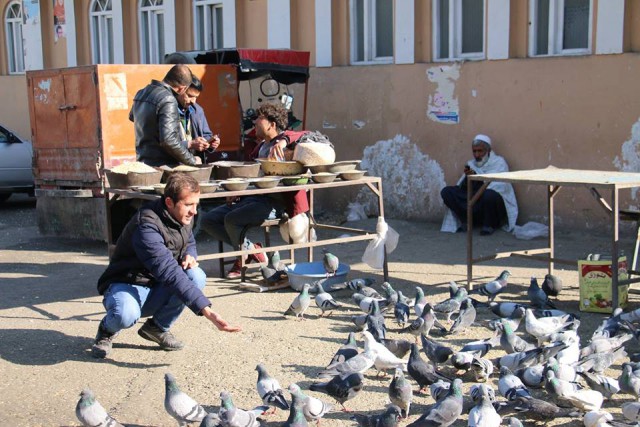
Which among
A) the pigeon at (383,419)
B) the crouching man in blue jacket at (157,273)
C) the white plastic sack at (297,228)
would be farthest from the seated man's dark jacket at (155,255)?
the white plastic sack at (297,228)

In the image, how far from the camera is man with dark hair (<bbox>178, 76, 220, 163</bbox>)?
8070 millimetres

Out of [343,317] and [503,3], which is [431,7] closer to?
[503,3]

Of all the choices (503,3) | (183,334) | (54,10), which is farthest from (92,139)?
(54,10)

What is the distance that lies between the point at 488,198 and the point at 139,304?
6.04 metres

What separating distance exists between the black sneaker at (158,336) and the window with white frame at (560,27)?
6544 mm

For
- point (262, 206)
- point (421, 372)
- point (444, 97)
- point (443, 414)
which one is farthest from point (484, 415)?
point (444, 97)

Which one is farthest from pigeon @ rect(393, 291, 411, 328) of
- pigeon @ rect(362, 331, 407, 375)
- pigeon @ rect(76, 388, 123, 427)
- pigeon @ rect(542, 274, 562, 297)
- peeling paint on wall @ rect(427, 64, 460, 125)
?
peeling paint on wall @ rect(427, 64, 460, 125)

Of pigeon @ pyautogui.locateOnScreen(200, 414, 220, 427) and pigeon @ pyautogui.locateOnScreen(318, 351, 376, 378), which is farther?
pigeon @ pyautogui.locateOnScreen(318, 351, 376, 378)

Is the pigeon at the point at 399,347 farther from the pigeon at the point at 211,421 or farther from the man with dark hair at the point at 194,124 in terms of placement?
the man with dark hair at the point at 194,124

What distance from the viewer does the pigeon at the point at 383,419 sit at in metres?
4.60

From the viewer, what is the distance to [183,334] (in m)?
6.78

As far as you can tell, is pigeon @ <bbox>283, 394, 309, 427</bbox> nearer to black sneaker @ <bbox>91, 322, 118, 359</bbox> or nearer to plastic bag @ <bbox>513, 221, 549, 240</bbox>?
black sneaker @ <bbox>91, 322, 118, 359</bbox>

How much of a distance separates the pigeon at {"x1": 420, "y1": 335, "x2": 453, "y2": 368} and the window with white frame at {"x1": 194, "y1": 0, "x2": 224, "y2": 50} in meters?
10.2

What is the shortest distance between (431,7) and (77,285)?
6.19m
